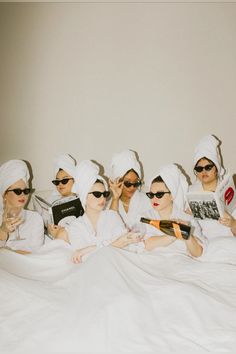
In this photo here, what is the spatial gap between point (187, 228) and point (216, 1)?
8.64 ft

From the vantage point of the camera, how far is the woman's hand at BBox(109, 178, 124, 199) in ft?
9.07

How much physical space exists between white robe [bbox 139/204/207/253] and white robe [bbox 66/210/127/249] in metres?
0.22

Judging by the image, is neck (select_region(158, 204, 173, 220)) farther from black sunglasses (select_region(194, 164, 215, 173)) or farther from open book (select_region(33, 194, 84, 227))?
open book (select_region(33, 194, 84, 227))

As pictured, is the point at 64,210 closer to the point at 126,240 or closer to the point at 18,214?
the point at 18,214

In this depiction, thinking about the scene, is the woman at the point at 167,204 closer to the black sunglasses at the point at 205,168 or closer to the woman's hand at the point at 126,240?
the woman's hand at the point at 126,240

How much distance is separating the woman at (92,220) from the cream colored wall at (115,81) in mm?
1021

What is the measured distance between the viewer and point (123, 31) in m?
3.24

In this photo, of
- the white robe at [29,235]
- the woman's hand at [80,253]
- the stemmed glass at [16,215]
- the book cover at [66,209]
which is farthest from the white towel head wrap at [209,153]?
the stemmed glass at [16,215]

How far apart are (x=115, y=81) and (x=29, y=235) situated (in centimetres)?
184

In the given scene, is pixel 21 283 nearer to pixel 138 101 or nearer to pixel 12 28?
pixel 138 101

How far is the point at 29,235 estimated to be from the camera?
253 cm

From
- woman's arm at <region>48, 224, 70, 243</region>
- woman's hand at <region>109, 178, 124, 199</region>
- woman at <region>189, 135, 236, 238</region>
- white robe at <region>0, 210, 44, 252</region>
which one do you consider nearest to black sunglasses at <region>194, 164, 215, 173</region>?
woman at <region>189, 135, 236, 238</region>

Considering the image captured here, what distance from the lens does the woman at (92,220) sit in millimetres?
2266

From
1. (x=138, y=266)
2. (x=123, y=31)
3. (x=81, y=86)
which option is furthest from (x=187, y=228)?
(x=123, y=31)
